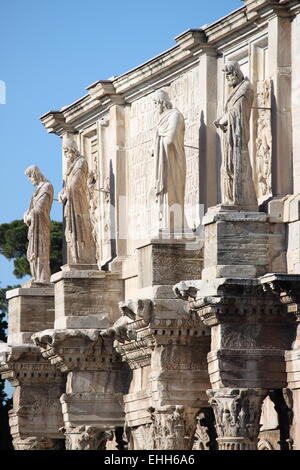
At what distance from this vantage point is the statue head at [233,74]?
4272 centimetres

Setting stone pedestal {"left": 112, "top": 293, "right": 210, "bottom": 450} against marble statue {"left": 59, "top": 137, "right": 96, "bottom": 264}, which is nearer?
stone pedestal {"left": 112, "top": 293, "right": 210, "bottom": 450}

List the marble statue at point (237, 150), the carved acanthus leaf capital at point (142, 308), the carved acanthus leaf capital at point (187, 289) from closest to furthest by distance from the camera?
1. the carved acanthus leaf capital at point (187, 289)
2. the marble statue at point (237, 150)
3. the carved acanthus leaf capital at point (142, 308)

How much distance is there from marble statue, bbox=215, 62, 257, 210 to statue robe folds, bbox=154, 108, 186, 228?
2.02 metres

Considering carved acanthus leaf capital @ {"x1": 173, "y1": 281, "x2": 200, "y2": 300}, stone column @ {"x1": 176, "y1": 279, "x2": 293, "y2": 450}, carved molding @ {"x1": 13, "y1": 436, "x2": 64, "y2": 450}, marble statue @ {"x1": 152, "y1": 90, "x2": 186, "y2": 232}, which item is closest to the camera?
stone column @ {"x1": 176, "y1": 279, "x2": 293, "y2": 450}

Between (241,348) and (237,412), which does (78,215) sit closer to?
(241,348)

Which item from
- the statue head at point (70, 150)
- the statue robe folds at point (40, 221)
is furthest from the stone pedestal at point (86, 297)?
the statue head at point (70, 150)

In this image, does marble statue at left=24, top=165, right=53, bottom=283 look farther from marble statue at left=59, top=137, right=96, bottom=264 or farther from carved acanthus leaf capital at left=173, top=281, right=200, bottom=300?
carved acanthus leaf capital at left=173, top=281, right=200, bottom=300

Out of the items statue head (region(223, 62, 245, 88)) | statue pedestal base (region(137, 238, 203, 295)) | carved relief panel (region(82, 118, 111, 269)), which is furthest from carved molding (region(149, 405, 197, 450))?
carved relief panel (region(82, 118, 111, 269))

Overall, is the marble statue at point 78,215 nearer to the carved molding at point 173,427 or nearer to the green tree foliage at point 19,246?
the carved molding at point 173,427

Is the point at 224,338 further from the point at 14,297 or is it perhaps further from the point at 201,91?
the point at 14,297

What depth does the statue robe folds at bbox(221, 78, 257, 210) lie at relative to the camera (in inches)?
1661

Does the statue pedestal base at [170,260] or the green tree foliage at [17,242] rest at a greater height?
the green tree foliage at [17,242]

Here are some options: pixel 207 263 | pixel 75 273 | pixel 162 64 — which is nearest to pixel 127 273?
pixel 75 273

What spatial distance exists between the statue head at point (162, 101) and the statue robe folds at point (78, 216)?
4.12 metres
